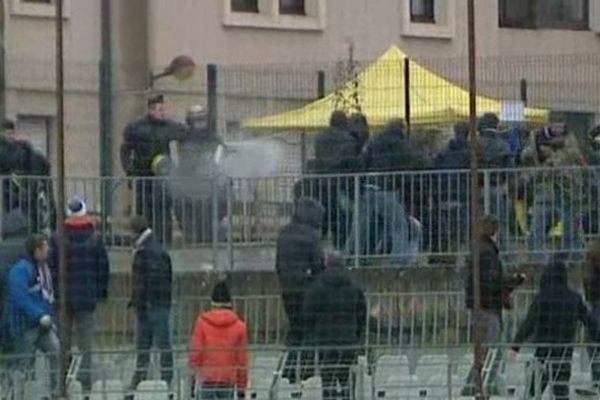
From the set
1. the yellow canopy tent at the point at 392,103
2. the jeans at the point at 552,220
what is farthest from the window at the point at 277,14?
the jeans at the point at 552,220

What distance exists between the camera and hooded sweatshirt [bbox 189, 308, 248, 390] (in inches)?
733

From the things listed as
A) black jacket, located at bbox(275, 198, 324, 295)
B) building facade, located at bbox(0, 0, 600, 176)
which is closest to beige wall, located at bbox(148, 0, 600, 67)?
building facade, located at bbox(0, 0, 600, 176)

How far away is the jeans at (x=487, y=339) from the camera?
17.0 metres

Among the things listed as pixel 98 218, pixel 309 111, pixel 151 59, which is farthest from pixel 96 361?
pixel 151 59

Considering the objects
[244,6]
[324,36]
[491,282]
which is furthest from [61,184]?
[244,6]

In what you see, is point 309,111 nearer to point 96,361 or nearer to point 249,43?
point 96,361

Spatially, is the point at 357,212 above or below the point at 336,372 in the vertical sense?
above

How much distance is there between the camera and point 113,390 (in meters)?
18.3

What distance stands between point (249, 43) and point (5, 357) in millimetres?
14524

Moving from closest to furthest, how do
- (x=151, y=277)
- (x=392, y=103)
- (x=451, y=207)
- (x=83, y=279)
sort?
(x=83, y=279) < (x=151, y=277) < (x=451, y=207) < (x=392, y=103)

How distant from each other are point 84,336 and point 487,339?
2533 mm

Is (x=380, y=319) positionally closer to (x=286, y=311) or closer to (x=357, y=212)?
(x=286, y=311)

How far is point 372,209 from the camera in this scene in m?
20.6

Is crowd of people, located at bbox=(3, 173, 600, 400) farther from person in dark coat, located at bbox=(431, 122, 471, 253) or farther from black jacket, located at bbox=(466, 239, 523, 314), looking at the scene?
person in dark coat, located at bbox=(431, 122, 471, 253)
